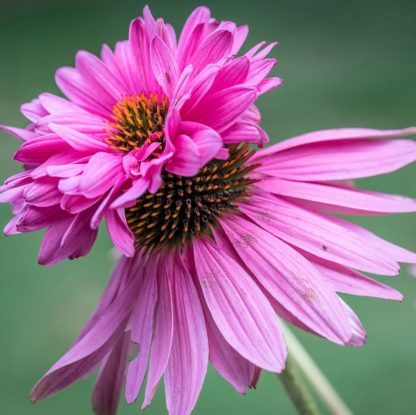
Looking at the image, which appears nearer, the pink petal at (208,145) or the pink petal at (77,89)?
the pink petal at (208,145)

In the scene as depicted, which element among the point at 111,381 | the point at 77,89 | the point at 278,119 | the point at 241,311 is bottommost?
the point at 111,381

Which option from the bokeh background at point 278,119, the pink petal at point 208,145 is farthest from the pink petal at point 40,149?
the bokeh background at point 278,119

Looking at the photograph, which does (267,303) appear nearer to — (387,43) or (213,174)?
(213,174)

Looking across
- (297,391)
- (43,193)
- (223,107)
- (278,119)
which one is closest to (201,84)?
(223,107)

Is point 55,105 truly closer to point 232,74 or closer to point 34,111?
point 34,111

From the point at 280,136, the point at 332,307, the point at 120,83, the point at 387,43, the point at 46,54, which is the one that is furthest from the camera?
the point at 46,54

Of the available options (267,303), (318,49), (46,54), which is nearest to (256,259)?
(267,303)

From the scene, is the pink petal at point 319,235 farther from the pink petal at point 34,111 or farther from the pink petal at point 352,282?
the pink petal at point 34,111
